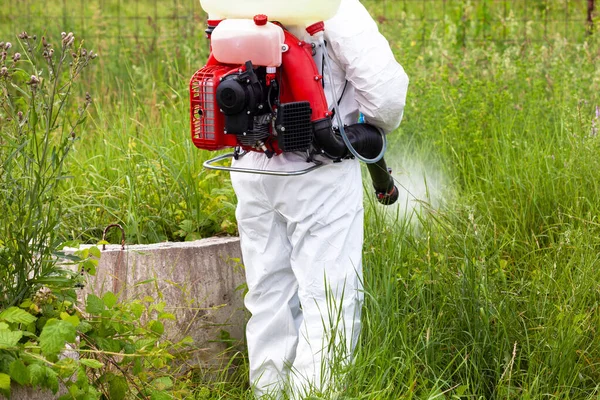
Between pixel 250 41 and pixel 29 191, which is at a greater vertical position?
pixel 250 41

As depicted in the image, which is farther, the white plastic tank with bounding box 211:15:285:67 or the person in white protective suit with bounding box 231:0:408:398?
the person in white protective suit with bounding box 231:0:408:398

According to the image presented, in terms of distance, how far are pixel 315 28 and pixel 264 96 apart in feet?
0.85

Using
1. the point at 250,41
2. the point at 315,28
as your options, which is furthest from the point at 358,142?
the point at 250,41

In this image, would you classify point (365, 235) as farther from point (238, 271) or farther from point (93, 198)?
point (93, 198)

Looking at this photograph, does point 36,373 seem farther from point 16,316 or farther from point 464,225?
point 464,225

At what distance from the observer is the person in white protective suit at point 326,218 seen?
2766 mm

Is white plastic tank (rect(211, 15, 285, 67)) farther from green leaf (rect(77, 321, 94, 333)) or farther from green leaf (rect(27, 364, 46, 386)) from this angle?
green leaf (rect(27, 364, 46, 386))

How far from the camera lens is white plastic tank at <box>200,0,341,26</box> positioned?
262 centimetres

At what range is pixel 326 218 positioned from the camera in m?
2.88

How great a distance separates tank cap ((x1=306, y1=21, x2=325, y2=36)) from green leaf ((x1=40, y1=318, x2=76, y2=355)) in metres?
1.11

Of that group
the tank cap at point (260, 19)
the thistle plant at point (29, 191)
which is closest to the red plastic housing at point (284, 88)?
the tank cap at point (260, 19)

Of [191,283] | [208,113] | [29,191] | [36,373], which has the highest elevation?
[208,113]

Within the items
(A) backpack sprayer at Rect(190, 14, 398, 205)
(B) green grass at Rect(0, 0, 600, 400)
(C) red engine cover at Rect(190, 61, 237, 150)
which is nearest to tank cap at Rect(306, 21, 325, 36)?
(A) backpack sprayer at Rect(190, 14, 398, 205)

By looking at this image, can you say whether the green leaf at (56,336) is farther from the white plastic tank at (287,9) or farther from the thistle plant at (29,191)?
the white plastic tank at (287,9)
